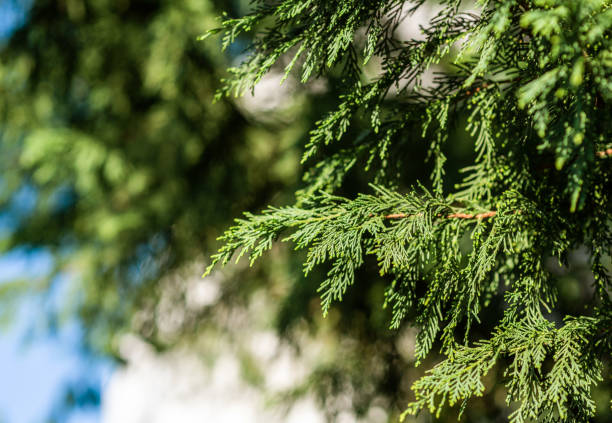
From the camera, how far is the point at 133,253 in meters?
3.81

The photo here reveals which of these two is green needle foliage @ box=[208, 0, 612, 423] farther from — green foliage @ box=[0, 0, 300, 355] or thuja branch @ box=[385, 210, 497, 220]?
green foliage @ box=[0, 0, 300, 355]

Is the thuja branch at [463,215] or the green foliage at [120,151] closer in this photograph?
the thuja branch at [463,215]

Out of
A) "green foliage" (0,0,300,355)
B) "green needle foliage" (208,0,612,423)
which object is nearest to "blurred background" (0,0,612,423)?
"green foliage" (0,0,300,355)

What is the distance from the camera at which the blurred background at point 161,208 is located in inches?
128

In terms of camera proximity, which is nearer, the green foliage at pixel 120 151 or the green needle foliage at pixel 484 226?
the green needle foliage at pixel 484 226

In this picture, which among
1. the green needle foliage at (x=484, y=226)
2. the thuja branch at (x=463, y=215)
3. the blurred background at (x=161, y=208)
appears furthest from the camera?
the blurred background at (x=161, y=208)

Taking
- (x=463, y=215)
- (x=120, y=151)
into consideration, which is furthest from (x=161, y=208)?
(x=463, y=215)

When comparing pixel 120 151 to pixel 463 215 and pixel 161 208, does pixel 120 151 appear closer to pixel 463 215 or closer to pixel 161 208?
pixel 161 208

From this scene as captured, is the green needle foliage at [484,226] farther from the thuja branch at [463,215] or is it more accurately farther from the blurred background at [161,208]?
the blurred background at [161,208]

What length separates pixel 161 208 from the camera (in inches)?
142

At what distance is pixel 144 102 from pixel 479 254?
379 centimetres

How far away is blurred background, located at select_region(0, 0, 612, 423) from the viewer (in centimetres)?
326

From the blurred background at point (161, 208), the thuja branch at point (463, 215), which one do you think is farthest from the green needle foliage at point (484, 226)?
the blurred background at point (161, 208)

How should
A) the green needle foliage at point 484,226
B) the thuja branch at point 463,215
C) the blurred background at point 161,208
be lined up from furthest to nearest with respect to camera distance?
the blurred background at point 161,208, the thuja branch at point 463,215, the green needle foliage at point 484,226
